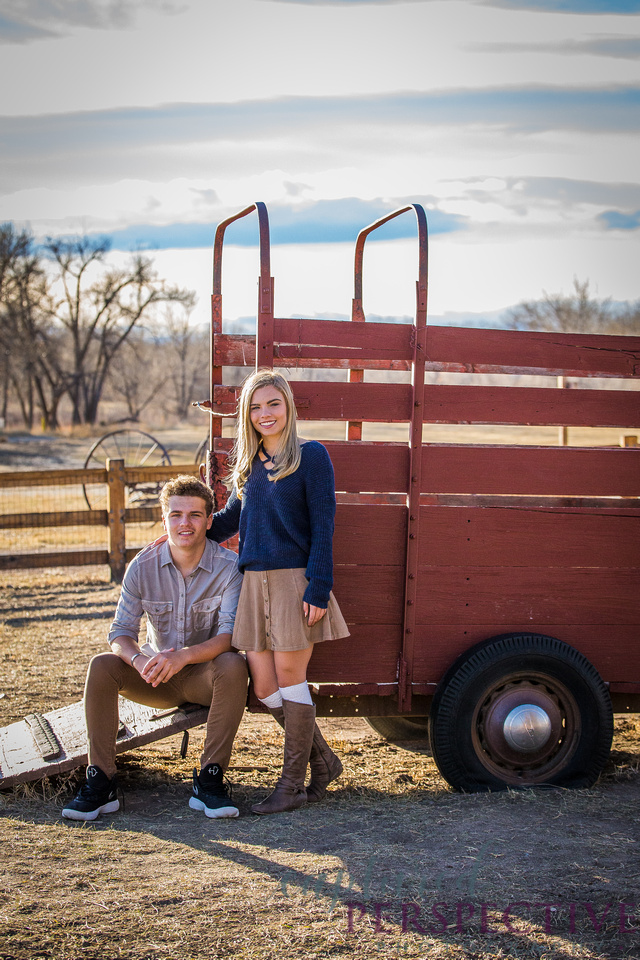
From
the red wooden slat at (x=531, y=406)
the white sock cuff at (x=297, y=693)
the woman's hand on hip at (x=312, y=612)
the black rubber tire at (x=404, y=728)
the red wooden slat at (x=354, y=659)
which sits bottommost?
the black rubber tire at (x=404, y=728)

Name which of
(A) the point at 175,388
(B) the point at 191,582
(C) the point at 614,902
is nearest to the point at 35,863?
(B) the point at 191,582

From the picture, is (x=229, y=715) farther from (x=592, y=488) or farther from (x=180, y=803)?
(x=592, y=488)

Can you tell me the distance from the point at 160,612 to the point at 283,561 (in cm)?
66

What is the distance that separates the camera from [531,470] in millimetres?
3697

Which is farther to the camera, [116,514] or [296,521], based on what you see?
[116,514]

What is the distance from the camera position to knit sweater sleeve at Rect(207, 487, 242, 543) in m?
3.67

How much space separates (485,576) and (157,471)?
20.4ft

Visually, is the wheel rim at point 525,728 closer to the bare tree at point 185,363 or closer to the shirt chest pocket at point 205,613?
the shirt chest pocket at point 205,613

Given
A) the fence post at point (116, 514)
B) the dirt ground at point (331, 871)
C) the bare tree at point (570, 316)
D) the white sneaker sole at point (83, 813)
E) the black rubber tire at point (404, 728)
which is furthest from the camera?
the bare tree at point (570, 316)

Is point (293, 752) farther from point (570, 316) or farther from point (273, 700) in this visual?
point (570, 316)

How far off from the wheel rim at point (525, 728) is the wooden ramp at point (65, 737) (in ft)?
4.12

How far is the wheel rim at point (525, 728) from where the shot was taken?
3557 mm

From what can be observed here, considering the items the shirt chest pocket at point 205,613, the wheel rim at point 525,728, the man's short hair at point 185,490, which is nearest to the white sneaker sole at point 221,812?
the shirt chest pocket at point 205,613

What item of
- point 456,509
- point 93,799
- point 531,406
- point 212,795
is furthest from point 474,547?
point 93,799
